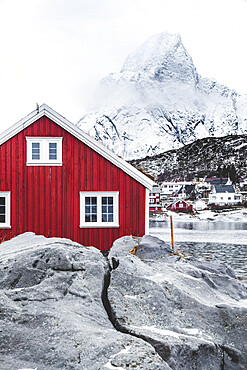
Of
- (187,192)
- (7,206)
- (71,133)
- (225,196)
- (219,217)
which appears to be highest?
(187,192)

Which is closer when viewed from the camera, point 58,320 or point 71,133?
point 58,320

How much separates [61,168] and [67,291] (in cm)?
928

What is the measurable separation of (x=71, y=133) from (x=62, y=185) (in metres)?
2.19

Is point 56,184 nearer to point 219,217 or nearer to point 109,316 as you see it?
point 109,316

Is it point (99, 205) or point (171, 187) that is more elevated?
point (171, 187)

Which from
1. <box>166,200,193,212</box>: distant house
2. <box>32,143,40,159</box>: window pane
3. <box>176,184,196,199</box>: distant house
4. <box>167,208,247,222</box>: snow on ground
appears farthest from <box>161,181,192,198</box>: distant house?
<box>32,143,40,159</box>: window pane

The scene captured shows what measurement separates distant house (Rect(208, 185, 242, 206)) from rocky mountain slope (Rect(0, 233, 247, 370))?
11427 centimetres

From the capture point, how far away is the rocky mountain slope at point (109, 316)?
3809mm

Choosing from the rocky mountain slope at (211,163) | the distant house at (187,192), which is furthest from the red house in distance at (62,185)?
the rocky mountain slope at (211,163)

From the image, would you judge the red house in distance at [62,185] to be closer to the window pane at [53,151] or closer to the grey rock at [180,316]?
the window pane at [53,151]

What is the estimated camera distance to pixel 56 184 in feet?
46.4

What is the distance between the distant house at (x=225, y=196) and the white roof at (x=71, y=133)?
108m

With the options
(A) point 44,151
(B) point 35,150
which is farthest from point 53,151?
(B) point 35,150

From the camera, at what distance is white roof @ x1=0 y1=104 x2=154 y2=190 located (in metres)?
13.9
